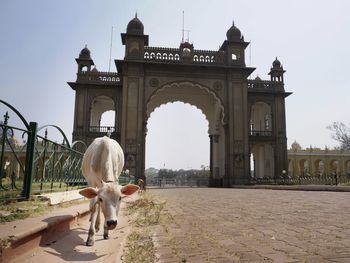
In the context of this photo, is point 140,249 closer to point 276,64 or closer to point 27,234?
point 27,234

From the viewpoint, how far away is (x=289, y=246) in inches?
134

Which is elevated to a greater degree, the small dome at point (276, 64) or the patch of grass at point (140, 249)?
the small dome at point (276, 64)

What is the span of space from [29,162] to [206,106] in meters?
29.1

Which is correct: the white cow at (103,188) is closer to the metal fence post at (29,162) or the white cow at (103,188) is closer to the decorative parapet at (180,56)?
the metal fence post at (29,162)

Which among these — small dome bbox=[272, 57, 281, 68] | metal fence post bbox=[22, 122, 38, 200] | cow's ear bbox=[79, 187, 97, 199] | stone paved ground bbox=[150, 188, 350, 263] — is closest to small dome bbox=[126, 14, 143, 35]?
small dome bbox=[272, 57, 281, 68]

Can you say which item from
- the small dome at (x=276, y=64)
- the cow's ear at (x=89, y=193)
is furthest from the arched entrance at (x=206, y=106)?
the cow's ear at (x=89, y=193)

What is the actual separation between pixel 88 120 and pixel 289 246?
85.6 feet

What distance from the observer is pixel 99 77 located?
2881cm

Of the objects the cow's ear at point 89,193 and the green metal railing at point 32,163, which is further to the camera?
the green metal railing at point 32,163

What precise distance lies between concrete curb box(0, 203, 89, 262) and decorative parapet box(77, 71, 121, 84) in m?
25.2

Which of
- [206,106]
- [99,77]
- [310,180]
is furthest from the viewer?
[206,106]

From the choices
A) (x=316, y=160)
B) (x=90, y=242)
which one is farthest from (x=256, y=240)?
(x=316, y=160)

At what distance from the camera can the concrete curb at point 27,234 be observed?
261 cm

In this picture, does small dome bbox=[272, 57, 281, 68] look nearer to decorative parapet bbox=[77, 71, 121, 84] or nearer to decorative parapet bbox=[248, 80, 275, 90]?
decorative parapet bbox=[248, 80, 275, 90]
